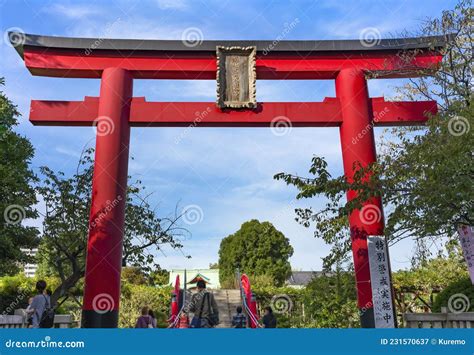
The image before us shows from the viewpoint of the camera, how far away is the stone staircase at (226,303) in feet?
44.3

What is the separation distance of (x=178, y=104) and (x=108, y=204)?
2512 mm

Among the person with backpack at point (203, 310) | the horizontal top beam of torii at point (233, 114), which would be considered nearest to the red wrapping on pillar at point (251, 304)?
the horizontal top beam of torii at point (233, 114)

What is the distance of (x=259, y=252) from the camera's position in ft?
111

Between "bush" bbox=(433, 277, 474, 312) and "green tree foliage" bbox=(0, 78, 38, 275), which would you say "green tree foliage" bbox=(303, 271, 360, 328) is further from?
"green tree foliage" bbox=(0, 78, 38, 275)

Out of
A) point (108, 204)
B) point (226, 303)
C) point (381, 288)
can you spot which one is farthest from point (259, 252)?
point (381, 288)

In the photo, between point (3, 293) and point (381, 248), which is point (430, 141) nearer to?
point (381, 248)

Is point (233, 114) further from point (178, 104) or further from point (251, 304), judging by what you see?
point (251, 304)

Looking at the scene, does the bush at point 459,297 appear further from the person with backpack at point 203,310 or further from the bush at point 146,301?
the bush at point 146,301

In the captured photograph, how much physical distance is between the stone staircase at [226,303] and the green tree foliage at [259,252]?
1699cm

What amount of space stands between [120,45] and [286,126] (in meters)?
3.96

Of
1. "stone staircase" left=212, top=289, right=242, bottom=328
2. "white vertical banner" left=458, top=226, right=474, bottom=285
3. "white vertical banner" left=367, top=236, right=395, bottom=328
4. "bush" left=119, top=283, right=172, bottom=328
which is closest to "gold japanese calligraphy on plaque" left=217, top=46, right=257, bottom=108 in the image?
"white vertical banner" left=367, top=236, right=395, bottom=328

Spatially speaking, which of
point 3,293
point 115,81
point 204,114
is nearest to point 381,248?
point 204,114

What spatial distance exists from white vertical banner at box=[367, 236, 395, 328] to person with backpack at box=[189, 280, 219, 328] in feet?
10.3

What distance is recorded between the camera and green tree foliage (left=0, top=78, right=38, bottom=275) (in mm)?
10484
